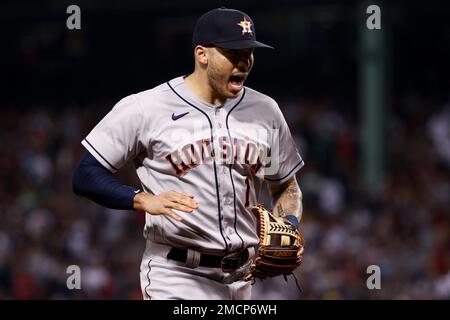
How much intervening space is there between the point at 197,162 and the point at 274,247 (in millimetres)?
462

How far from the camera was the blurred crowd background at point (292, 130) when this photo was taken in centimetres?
991

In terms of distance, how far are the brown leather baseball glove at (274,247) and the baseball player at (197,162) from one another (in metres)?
0.11

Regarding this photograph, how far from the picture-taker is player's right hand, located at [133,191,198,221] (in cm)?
359

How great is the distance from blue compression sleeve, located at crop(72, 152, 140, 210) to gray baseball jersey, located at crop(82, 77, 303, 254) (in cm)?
4

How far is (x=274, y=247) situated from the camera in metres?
3.88
